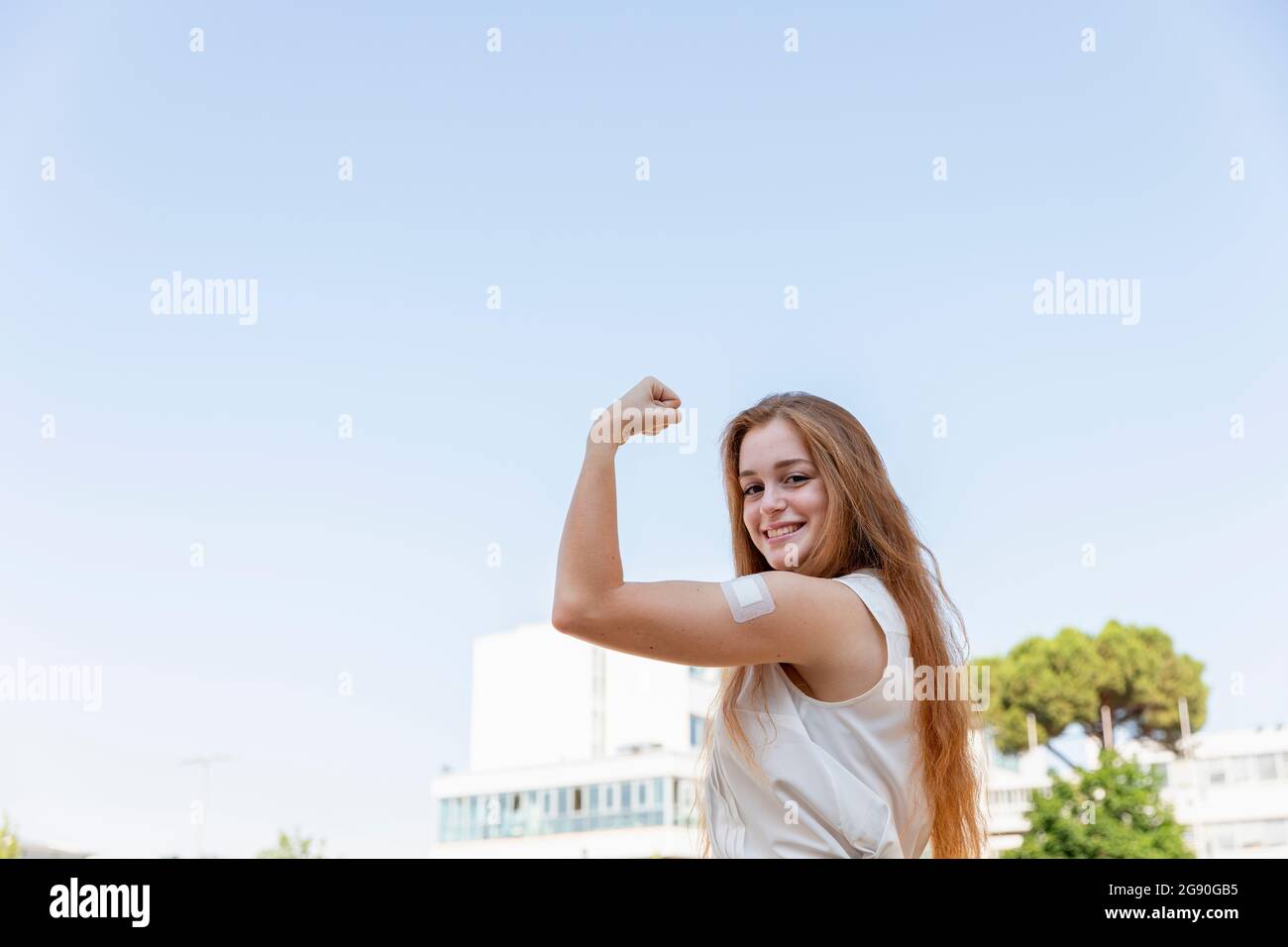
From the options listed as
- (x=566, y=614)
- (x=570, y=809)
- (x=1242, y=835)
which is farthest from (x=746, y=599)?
(x=1242, y=835)

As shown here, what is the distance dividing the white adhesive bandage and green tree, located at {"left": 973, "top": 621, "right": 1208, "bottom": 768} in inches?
1671

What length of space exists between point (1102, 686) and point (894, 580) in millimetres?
43755

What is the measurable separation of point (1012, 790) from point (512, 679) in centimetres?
2168

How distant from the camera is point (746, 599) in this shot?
5.72 feet

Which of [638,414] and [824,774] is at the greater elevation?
[638,414]

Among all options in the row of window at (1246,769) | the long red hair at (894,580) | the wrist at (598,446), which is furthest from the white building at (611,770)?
the wrist at (598,446)

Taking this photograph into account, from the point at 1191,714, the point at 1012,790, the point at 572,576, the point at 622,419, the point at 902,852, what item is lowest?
the point at 1012,790

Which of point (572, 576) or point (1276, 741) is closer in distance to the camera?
point (572, 576)

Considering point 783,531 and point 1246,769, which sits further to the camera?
point 1246,769

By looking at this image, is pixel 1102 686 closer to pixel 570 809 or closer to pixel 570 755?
pixel 570 809
